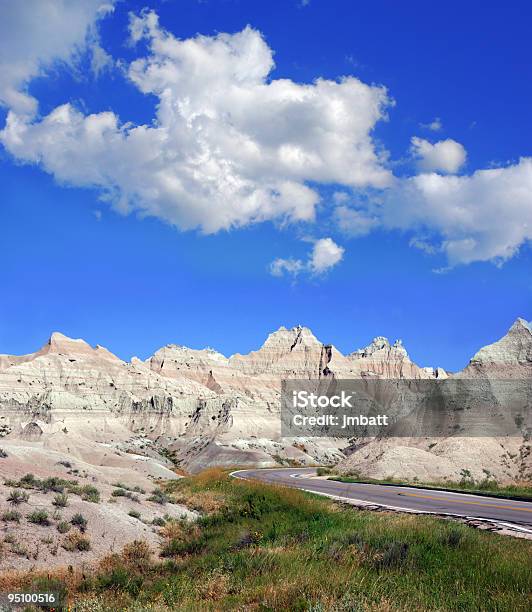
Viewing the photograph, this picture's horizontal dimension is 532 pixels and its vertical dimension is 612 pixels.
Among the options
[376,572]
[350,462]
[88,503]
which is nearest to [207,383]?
[350,462]

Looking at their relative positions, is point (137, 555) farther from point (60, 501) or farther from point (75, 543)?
point (60, 501)

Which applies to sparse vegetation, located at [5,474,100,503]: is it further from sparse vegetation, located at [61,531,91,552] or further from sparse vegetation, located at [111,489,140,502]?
sparse vegetation, located at [61,531,91,552]

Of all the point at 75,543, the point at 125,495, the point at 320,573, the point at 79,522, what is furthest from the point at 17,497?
the point at 320,573

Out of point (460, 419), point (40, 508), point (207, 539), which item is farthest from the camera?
point (460, 419)

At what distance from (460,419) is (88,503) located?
5031 cm

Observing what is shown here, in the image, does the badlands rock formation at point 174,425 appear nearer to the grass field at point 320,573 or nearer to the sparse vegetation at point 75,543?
the sparse vegetation at point 75,543

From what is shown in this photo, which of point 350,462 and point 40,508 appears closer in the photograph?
point 40,508

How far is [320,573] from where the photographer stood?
8609 millimetres

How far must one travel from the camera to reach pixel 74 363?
147 metres

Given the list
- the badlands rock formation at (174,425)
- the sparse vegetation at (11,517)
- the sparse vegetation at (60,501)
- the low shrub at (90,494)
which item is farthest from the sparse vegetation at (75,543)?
the badlands rock formation at (174,425)

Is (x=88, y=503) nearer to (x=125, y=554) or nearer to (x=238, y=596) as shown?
(x=125, y=554)

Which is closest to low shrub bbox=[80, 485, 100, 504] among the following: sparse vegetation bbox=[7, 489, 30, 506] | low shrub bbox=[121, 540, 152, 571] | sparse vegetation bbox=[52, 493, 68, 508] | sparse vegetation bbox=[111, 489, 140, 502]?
sparse vegetation bbox=[111, 489, 140, 502]

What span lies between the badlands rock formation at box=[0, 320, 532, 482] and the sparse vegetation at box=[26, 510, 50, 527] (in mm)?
7878

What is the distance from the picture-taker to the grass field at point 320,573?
7.50 meters
